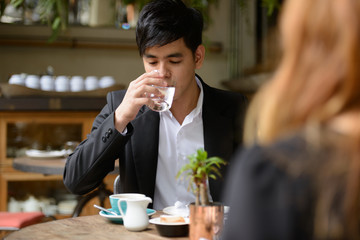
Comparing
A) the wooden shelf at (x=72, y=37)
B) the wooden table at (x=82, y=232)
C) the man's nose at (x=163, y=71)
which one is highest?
the wooden shelf at (x=72, y=37)

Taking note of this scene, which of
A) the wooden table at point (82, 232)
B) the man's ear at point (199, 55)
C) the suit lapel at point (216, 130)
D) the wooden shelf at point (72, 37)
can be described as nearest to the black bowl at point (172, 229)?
the wooden table at point (82, 232)

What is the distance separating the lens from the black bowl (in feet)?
4.46

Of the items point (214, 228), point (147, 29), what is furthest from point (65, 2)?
point (214, 228)

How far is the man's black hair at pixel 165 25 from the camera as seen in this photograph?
1931 millimetres

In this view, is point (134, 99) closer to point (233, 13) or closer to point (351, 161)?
point (351, 161)

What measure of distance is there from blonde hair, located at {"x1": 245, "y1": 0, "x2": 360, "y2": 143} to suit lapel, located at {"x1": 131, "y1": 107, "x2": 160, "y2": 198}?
1.30 m

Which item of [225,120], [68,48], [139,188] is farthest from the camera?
[68,48]

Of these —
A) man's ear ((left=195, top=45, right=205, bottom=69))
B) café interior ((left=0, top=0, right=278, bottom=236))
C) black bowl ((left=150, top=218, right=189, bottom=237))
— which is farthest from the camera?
café interior ((left=0, top=0, right=278, bottom=236))

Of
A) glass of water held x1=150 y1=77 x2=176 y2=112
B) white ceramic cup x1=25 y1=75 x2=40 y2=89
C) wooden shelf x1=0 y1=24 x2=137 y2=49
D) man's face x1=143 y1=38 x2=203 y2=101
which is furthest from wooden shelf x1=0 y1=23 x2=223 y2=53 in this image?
glass of water held x1=150 y1=77 x2=176 y2=112

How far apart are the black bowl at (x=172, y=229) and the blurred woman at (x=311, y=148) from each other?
754 millimetres

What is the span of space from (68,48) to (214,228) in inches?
185

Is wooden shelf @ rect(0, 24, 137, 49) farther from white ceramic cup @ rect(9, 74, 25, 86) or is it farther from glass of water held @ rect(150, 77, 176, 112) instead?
glass of water held @ rect(150, 77, 176, 112)

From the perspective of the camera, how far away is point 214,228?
1.25 meters

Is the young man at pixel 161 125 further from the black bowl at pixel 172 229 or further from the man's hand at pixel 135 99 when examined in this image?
the black bowl at pixel 172 229
